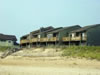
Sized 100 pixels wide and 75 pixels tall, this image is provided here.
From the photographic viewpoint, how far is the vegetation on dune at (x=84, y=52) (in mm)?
35809

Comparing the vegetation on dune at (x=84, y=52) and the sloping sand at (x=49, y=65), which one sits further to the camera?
the vegetation on dune at (x=84, y=52)

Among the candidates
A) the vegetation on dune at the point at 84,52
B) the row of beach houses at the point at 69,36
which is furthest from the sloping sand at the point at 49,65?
the row of beach houses at the point at 69,36

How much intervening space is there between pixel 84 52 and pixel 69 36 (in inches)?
822

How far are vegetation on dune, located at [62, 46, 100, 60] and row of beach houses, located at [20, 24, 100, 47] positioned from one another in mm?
10927

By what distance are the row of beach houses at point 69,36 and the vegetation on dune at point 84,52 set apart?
35.8 feet

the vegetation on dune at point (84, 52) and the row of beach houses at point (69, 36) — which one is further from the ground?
the row of beach houses at point (69, 36)

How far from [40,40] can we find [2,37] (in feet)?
77.1

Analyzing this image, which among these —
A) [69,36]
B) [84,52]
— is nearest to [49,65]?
[84,52]

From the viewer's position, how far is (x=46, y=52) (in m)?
45.0

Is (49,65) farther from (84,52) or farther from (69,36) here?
(69,36)

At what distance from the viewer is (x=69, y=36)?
196 ft

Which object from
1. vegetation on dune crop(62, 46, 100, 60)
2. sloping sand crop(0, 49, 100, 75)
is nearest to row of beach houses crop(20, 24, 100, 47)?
vegetation on dune crop(62, 46, 100, 60)

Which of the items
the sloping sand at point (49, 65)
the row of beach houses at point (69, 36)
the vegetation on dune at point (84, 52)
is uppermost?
the row of beach houses at point (69, 36)

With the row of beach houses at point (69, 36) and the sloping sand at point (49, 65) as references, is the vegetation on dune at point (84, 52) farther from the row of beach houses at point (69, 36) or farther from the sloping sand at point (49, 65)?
the row of beach houses at point (69, 36)
